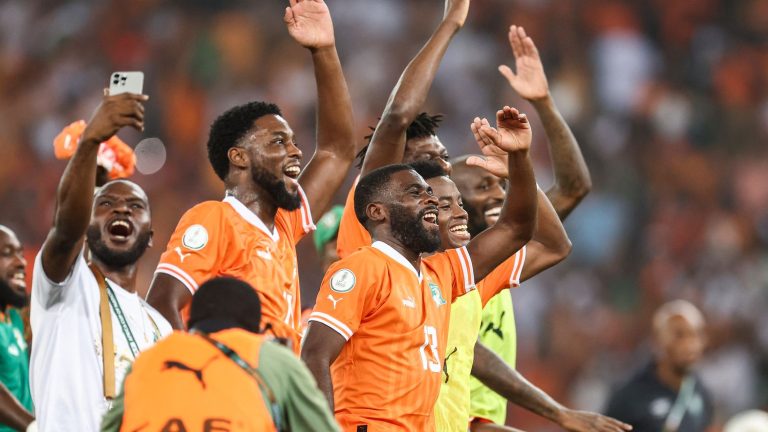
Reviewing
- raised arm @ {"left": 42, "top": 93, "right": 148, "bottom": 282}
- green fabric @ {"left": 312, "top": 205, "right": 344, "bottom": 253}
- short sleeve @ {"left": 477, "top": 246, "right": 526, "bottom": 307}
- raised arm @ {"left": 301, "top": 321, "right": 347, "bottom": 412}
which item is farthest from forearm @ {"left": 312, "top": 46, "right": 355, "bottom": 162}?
green fabric @ {"left": 312, "top": 205, "right": 344, "bottom": 253}

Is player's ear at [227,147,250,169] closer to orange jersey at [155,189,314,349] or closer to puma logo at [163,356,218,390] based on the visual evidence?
orange jersey at [155,189,314,349]

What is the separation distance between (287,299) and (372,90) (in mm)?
7009

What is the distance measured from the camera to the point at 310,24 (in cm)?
589

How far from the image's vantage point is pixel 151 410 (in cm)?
397

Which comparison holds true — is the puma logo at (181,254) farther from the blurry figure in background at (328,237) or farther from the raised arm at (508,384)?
the blurry figure in background at (328,237)

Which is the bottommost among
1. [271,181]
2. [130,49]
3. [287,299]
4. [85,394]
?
[85,394]

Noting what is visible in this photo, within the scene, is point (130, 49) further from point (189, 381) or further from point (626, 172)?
point (189, 381)

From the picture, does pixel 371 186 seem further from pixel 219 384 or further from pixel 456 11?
pixel 219 384

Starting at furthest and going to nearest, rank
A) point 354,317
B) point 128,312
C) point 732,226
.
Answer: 1. point 732,226
2. point 128,312
3. point 354,317

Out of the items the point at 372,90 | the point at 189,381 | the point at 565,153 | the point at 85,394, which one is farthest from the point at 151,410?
the point at 372,90

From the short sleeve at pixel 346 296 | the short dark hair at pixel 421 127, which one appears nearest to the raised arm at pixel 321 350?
the short sleeve at pixel 346 296

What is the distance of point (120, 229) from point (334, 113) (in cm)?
103

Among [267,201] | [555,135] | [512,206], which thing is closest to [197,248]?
[267,201]

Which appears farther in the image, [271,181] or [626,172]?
[626,172]
